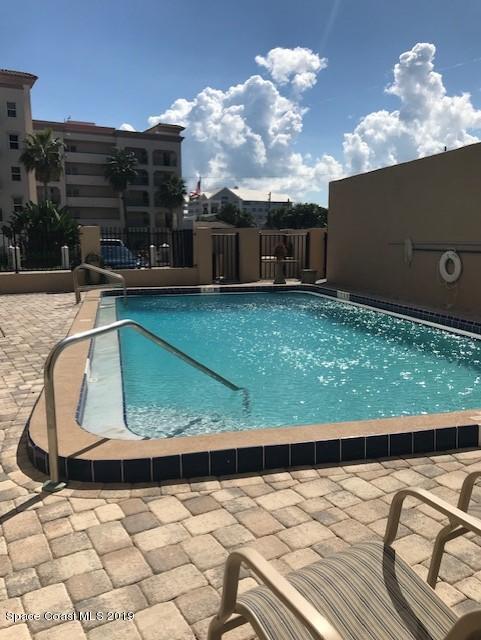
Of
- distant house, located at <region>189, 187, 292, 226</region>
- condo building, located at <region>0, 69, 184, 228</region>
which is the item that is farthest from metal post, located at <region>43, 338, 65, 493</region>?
distant house, located at <region>189, 187, 292, 226</region>

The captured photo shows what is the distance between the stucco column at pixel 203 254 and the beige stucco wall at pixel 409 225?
4.04m

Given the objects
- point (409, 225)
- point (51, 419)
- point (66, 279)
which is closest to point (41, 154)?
point (66, 279)

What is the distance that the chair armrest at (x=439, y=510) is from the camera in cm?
158

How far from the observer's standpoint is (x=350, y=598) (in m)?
1.64

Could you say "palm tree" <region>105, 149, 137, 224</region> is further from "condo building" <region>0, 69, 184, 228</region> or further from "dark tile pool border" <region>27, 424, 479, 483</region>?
"dark tile pool border" <region>27, 424, 479, 483</region>

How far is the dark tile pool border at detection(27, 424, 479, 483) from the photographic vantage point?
3408mm

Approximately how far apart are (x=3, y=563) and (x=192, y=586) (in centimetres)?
99

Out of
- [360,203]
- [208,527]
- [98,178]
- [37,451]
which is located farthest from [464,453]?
[98,178]

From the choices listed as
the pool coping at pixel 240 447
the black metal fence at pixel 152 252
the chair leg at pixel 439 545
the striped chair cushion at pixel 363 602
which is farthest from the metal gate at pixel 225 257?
the striped chair cushion at pixel 363 602

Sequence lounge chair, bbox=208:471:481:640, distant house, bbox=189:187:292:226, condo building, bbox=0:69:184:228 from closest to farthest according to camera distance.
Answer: lounge chair, bbox=208:471:481:640, condo building, bbox=0:69:184:228, distant house, bbox=189:187:292:226

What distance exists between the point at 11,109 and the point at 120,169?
14.9 m

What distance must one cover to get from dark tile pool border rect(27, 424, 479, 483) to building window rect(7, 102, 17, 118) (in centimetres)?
4178

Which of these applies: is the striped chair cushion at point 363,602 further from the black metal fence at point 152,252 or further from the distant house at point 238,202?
the distant house at point 238,202

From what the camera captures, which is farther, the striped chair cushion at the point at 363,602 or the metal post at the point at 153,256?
the metal post at the point at 153,256
